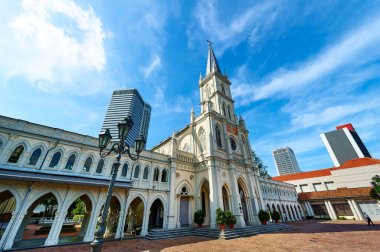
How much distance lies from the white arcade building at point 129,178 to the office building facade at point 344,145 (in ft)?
273

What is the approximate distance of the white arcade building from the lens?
10.6 m

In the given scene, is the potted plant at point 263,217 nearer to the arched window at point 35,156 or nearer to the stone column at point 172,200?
the stone column at point 172,200

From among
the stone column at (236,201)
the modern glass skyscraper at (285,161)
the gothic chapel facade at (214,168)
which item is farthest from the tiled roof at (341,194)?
the modern glass skyscraper at (285,161)

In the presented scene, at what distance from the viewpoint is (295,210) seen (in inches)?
1447

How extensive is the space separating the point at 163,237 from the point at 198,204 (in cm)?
605

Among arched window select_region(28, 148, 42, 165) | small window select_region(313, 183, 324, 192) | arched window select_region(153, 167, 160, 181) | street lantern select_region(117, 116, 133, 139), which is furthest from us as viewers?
small window select_region(313, 183, 324, 192)

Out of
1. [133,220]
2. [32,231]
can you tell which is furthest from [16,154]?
[32,231]

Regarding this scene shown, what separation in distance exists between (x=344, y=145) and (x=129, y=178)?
10469 centimetres

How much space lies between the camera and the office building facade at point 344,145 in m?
75.8

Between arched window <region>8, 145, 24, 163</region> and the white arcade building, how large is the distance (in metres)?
0.05

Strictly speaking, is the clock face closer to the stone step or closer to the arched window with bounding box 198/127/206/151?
the arched window with bounding box 198/127/206/151

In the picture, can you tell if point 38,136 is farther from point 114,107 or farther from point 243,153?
point 114,107

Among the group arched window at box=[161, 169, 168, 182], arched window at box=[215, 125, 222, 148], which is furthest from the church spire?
arched window at box=[161, 169, 168, 182]

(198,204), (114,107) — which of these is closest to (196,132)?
(198,204)
